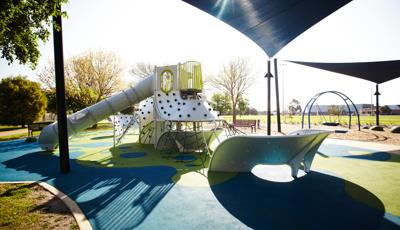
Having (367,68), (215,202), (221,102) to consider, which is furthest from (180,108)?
(221,102)

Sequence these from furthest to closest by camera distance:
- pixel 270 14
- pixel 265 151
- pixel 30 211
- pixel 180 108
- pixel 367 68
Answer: pixel 367 68 → pixel 180 108 → pixel 270 14 → pixel 265 151 → pixel 30 211

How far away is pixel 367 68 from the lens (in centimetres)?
1452

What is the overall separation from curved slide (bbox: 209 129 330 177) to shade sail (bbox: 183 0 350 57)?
4403 millimetres

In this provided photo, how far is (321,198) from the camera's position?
4812 mm

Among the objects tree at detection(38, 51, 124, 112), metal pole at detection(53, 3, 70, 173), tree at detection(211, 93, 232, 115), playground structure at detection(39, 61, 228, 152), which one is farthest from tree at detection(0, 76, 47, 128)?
tree at detection(211, 93, 232, 115)

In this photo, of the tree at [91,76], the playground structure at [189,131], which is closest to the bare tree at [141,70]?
the tree at [91,76]

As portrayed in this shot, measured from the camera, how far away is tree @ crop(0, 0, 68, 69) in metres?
4.84

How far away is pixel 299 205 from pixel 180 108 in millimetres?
6877

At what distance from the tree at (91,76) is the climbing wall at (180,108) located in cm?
1954

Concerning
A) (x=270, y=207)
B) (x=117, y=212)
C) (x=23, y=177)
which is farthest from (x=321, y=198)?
(x=23, y=177)

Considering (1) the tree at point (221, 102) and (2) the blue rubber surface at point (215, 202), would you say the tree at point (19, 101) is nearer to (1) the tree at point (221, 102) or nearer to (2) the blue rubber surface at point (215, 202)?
(2) the blue rubber surface at point (215, 202)

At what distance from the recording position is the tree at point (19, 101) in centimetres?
2412

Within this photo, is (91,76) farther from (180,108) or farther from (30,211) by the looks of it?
(30,211)

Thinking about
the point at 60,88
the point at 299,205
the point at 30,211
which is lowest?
the point at 299,205
